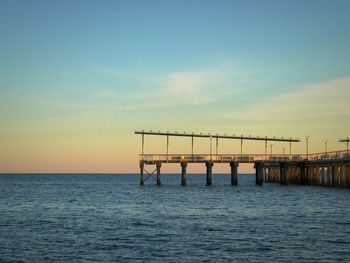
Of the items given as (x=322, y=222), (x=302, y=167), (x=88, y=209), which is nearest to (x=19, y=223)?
(x=88, y=209)

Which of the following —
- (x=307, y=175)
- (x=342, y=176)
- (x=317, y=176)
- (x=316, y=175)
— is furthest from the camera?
(x=307, y=175)

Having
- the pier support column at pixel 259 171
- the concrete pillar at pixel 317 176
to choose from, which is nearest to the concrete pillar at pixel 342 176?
the concrete pillar at pixel 317 176

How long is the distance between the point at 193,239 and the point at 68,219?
47.1 feet

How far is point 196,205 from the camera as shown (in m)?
50.0

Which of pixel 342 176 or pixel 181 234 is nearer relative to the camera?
pixel 181 234

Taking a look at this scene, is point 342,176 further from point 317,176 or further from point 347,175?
point 317,176

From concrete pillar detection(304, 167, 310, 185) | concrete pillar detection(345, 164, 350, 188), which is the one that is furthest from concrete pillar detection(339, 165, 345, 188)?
concrete pillar detection(304, 167, 310, 185)

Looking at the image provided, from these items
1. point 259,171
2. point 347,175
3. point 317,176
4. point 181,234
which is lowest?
point 181,234

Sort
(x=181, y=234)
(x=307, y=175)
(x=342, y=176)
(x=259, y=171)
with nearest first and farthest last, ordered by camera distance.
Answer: (x=181, y=234), (x=342, y=176), (x=307, y=175), (x=259, y=171)

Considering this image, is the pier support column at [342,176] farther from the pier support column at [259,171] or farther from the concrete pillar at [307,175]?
the pier support column at [259,171]

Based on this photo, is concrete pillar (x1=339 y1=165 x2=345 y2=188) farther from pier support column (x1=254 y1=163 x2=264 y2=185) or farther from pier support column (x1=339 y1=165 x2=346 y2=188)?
pier support column (x1=254 y1=163 x2=264 y2=185)

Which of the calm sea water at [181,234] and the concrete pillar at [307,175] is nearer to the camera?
the calm sea water at [181,234]

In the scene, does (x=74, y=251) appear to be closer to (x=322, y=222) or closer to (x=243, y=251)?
(x=243, y=251)

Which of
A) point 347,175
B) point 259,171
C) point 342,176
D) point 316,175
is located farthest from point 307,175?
point 347,175
